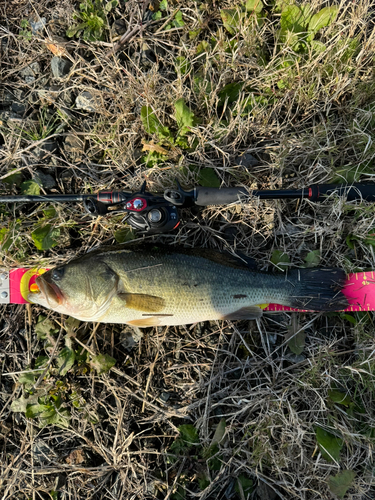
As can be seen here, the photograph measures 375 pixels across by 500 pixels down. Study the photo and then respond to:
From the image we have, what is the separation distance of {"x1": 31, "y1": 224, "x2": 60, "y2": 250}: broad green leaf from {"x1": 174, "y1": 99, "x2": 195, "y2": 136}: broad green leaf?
1738 mm

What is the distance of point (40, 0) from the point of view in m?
3.56

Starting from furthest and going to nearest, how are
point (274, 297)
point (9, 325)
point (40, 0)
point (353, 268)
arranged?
point (40, 0) < point (9, 325) < point (353, 268) < point (274, 297)

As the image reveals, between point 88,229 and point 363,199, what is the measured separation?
9.31 feet

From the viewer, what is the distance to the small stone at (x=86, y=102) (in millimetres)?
3385

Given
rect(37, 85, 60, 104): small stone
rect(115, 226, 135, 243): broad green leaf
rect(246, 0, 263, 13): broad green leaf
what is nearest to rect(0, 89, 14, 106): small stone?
rect(37, 85, 60, 104): small stone

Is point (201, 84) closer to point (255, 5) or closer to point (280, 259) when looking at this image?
point (255, 5)

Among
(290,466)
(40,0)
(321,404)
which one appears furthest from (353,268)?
(40,0)

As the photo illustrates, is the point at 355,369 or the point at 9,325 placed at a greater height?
the point at 355,369

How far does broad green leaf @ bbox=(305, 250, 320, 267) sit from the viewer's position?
303cm

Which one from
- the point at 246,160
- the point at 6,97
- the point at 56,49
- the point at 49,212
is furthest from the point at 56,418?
the point at 56,49

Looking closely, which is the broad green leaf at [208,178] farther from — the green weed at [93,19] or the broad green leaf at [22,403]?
the broad green leaf at [22,403]

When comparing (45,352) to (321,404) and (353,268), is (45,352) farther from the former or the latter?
(353,268)

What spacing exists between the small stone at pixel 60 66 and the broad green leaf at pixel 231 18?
1.81 m

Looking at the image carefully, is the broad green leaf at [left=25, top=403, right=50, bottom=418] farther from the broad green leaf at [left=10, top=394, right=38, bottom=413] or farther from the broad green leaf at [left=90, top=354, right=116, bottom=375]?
the broad green leaf at [left=90, top=354, right=116, bottom=375]
